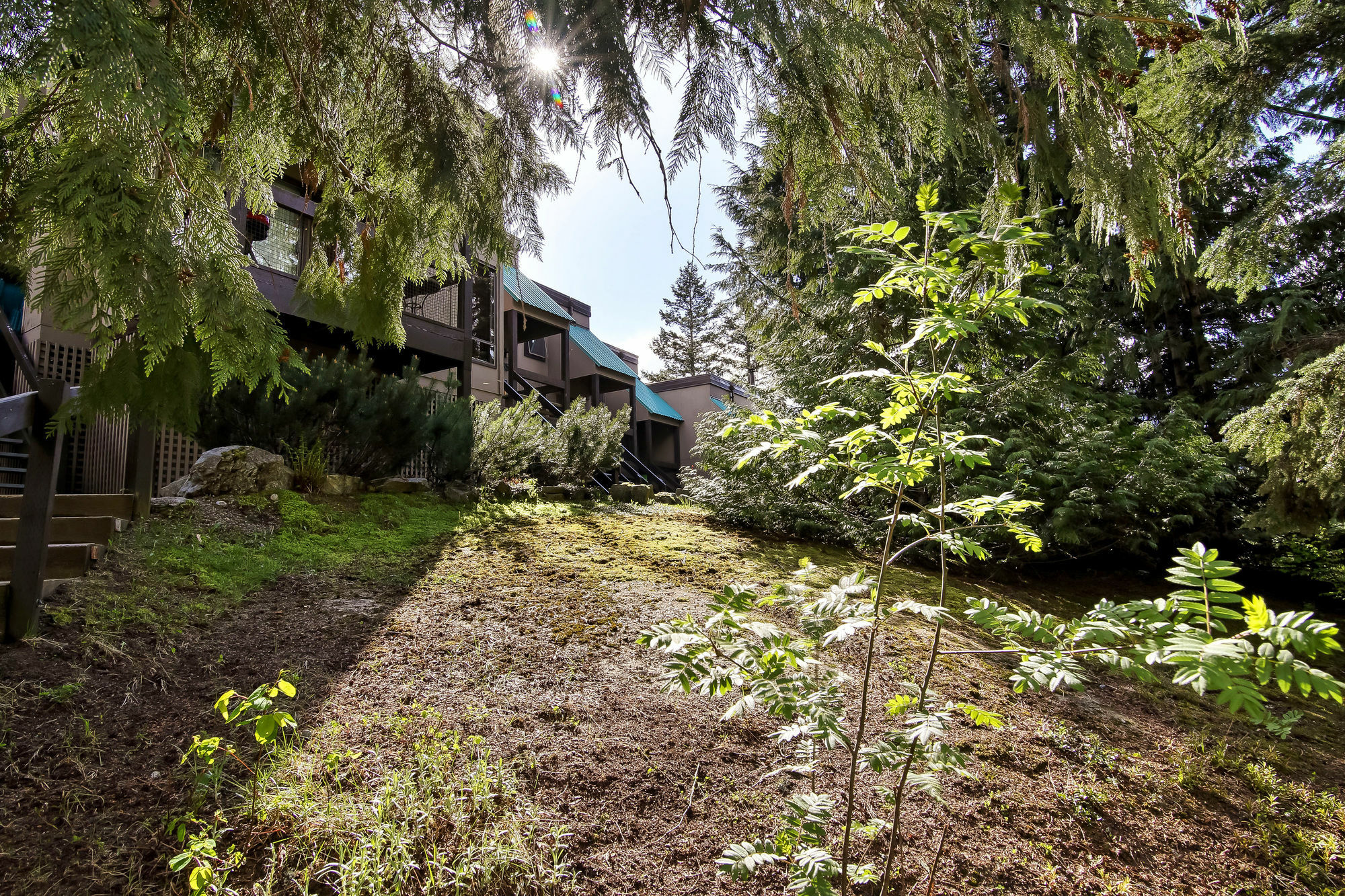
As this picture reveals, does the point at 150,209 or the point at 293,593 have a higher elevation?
the point at 150,209

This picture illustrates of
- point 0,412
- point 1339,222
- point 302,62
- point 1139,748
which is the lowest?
point 1139,748

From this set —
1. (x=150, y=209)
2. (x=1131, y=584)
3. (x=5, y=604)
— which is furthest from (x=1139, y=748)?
(x=5, y=604)

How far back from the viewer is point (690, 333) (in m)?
32.5

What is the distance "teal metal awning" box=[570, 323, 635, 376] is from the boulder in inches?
458

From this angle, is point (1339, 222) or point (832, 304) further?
point (832, 304)

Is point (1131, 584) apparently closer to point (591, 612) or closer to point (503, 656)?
point (591, 612)

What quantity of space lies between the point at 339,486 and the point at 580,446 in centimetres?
329

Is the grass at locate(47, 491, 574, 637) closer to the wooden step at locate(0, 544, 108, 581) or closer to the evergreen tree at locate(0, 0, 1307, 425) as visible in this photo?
the wooden step at locate(0, 544, 108, 581)

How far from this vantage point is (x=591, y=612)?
396 cm

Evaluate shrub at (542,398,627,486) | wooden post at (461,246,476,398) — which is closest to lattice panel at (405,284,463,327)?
wooden post at (461,246,476,398)

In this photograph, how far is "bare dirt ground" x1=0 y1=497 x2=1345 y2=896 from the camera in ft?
6.99

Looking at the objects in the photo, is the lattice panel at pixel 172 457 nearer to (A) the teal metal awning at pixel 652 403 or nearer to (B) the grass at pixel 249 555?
(B) the grass at pixel 249 555

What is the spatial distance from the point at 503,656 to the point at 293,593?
1.71m

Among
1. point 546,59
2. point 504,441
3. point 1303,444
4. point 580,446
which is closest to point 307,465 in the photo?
point 504,441
